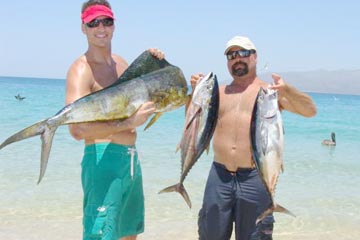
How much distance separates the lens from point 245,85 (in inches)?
188

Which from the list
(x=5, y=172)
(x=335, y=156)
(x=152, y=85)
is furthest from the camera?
(x=335, y=156)

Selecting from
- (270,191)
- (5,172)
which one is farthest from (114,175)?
(5,172)

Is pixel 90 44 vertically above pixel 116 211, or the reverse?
pixel 90 44

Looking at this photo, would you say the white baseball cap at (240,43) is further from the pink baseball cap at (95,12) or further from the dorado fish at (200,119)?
the pink baseball cap at (95,12)

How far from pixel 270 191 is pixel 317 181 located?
8.52 metres

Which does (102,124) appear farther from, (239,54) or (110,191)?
(239,54)

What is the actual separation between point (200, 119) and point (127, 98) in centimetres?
66

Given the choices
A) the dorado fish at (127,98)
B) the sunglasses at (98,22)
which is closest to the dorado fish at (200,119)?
the dorado fish at (127,98)

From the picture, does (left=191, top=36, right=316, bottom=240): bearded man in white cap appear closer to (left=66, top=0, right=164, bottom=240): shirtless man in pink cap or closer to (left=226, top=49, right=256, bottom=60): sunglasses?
(left=226, top=49, right=256, bottom=60): sunglasses

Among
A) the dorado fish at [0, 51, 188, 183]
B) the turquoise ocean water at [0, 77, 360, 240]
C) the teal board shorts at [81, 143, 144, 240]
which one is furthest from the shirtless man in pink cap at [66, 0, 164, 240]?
the turquoise ocean water at [0, 77, 360, 240]

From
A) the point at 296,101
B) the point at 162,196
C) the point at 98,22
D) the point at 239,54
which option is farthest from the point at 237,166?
the point at 162,196

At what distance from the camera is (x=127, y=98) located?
12.1 feet

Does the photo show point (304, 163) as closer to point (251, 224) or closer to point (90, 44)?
point (251, 224)

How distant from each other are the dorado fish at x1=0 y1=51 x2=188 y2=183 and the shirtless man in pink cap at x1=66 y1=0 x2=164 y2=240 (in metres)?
0.21
